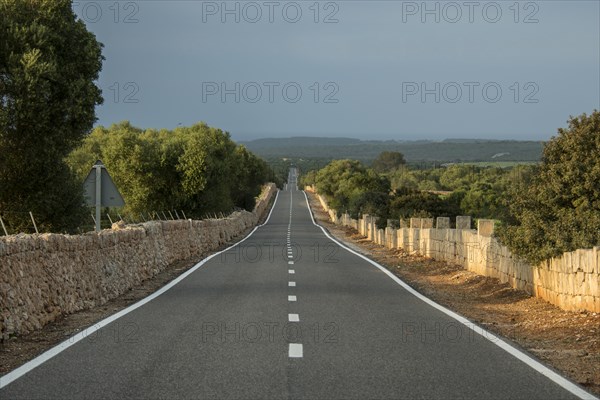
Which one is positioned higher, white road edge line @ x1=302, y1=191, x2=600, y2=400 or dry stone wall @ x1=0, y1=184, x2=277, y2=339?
dry stone wall @ x1=0, y1=184, x2=277, y2=339

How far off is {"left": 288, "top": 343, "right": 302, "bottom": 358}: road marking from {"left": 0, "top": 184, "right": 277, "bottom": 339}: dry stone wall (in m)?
4.02

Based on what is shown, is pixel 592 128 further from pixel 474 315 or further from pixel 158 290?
pixel 158 290

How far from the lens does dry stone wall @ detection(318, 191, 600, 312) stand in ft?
48.3

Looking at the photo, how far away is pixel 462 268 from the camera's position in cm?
2656

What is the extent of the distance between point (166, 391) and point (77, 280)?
8.32 metres

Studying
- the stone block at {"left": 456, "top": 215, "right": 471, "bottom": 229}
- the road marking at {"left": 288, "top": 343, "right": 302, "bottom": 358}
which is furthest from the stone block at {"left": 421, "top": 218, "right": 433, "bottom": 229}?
the road marking at {"left": 288, "top": 343, "right": 302, "bottom": 358}

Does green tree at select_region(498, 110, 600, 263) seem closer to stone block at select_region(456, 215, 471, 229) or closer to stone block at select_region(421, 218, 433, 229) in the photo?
stone block at select_region(456, 215, 471, 229)

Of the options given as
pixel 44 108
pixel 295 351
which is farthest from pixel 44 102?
pixel 295 351

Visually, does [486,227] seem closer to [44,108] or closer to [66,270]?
[66,270]

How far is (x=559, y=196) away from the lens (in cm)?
1811

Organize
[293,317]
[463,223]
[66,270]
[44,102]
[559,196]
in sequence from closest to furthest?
[293,317] < [66,270] < [559,196] < [463,223] < [44,102]

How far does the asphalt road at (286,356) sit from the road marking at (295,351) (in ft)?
0.08

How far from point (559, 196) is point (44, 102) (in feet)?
59.7

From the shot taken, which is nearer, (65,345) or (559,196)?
(65,345)
